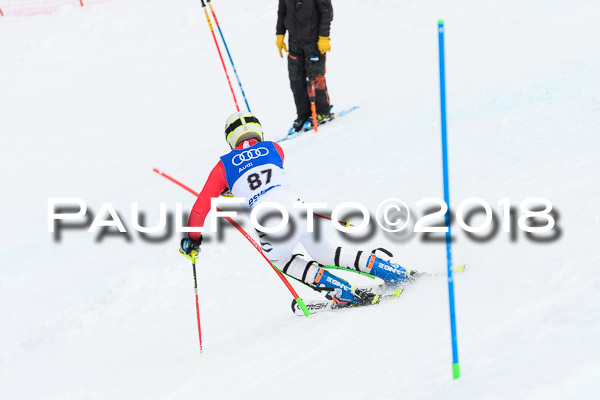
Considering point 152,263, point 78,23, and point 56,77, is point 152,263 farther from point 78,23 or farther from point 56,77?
point 78,23

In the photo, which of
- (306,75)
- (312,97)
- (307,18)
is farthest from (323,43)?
(312,97)

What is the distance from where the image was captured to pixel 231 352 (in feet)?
13.7

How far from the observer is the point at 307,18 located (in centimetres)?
789

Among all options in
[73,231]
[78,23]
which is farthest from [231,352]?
[78,23]

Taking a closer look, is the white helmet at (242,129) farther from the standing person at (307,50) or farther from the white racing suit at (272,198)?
the standing person at (307,50)

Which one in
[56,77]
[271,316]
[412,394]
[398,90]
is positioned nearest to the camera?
[412,394]

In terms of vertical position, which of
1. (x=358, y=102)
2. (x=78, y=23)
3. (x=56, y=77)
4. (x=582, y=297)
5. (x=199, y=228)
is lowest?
(x=582, y=297)

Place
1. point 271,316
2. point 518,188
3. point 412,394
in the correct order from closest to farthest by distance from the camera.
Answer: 1. point 412,394
2. point 271,316
3. point 518,188

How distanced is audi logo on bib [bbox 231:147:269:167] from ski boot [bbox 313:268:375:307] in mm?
952

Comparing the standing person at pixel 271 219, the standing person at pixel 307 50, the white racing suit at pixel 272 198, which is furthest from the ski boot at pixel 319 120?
the white racing suit at pixel 272 198

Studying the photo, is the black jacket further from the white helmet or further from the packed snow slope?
the white helmet

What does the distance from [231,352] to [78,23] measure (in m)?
14.6

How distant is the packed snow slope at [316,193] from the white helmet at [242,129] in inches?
56.2

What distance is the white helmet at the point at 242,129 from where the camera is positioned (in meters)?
4.23
